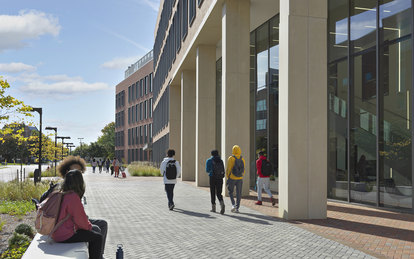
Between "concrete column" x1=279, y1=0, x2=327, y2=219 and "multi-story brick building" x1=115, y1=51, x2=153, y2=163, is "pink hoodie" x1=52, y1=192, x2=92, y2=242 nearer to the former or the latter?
"concrete column" x1=279, y1=0, x2=327, y2=219


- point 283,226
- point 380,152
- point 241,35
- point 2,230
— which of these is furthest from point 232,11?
point 2,230

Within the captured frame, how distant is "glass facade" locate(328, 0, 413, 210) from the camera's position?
38.9ft

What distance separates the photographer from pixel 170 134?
34.0 m

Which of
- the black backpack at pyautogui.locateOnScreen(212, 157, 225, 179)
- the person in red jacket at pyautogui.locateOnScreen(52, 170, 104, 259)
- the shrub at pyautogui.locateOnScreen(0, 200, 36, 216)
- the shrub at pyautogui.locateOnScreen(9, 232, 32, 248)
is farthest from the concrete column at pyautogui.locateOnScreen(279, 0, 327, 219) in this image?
the shrub at pyautogui.locateOnScreen(0, 200, 36, 216)

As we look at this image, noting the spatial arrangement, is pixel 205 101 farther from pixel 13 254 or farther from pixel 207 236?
pixel 13 254

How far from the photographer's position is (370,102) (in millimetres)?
12930

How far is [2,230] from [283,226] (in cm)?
598

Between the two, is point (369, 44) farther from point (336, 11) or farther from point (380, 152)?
point (380, 152)

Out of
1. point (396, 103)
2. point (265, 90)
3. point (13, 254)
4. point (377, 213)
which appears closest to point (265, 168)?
point (377, 213)

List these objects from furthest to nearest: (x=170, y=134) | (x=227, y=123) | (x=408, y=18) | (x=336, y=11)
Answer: (x=170, y=134), (x=227, y=123), (x=336, y=11), (x=408, y=18)

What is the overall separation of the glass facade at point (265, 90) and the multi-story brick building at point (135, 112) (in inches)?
1549

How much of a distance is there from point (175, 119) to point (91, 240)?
2950cm

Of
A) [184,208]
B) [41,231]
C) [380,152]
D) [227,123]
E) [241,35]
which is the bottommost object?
[184,208]

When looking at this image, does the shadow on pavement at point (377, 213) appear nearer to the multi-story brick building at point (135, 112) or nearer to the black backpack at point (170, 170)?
the black backpack at point (170, 170)
